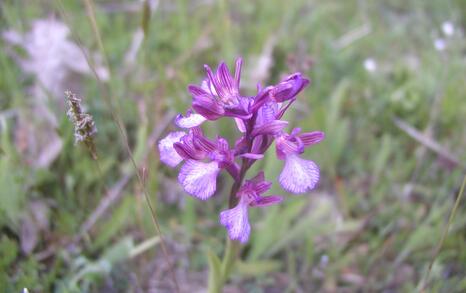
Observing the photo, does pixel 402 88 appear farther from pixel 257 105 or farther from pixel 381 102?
pixel 257 105

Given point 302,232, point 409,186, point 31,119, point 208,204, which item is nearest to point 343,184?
point 409,186

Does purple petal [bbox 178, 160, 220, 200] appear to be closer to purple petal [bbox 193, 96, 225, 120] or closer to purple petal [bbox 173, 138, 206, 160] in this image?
purple petal [bbox 173, 138, 206, 160]

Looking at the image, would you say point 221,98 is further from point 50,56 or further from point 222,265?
point 50,56

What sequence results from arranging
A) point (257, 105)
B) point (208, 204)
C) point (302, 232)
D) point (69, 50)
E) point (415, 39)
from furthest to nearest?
point (415, 39)
point (69, 50)
point (208, 204)
point (302, 232)
point (257, 105)

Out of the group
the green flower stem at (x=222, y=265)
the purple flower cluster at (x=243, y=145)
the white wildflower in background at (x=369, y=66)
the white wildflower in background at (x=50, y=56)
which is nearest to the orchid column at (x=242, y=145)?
the purple flower cluster at (x=243, y=145)

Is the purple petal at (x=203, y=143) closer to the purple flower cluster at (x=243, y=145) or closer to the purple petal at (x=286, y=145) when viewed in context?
the purple flower cluster at (x=243, y=145)

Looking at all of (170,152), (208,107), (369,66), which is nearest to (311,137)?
(208,107)
